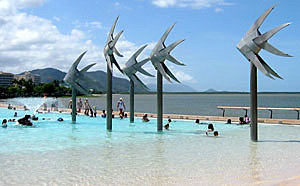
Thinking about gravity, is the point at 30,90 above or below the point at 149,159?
above

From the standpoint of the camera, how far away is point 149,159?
975 cm

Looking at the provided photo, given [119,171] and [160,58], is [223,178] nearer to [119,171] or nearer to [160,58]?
[119,171]

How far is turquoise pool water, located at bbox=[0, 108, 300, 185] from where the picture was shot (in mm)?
7508

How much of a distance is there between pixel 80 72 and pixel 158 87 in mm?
6925

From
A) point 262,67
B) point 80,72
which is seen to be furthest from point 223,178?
point 80,72

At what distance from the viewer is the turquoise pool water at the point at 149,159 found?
7.51m

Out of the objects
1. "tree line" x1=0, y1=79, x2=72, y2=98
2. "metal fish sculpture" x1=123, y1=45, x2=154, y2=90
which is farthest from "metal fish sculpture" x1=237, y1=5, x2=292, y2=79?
"tree line" x1=0, y1=79, x2=72, y2=98

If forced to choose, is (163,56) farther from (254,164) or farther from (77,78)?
(254,164)

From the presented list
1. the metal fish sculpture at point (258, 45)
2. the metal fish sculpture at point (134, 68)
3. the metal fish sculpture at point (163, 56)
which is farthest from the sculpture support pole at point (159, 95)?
the metal fish sculpture at point (258, 45)

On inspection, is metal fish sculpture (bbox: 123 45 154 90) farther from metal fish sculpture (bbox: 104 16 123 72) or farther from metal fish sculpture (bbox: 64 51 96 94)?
metal fish sculpture (bbox: 64 51 96 94)

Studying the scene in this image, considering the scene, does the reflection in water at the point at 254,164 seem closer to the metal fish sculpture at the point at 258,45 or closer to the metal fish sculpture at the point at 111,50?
the metal fish sculpture at the point at 258,45

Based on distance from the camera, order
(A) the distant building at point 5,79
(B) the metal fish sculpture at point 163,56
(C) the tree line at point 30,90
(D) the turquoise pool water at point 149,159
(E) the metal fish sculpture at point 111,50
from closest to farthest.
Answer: (D) the turquoise pool water at point 149,159, (B) the metal fish sculpture at point 163,56, (E) the metal fish sculpture at point 111,50, (C) the tree line at point 30,90, (A) the distant building at point 5,79

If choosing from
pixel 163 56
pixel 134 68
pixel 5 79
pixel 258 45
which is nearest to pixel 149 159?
pixel 258 45

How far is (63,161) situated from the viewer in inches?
375
